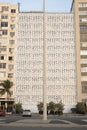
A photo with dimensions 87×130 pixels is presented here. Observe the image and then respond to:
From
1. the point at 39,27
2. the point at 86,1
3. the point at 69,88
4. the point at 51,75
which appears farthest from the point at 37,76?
the point at 86,1

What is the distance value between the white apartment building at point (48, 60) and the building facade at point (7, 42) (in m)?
1.91

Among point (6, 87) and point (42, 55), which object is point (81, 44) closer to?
point (42, 55)

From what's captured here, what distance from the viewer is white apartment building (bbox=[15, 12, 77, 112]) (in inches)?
4252

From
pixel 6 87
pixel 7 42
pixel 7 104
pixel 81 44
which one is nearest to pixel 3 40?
pixel 7 42

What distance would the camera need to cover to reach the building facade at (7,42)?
358ft

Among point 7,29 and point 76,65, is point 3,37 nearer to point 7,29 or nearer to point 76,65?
point 7,29

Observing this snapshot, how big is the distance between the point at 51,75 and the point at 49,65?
3896 millimetres

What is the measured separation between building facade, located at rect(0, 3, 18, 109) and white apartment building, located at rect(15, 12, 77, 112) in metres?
1.91

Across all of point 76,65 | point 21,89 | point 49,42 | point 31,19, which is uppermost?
point 31,19

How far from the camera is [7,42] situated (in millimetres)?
112562

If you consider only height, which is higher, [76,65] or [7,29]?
[7,29]

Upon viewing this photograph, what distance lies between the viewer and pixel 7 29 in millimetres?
113750

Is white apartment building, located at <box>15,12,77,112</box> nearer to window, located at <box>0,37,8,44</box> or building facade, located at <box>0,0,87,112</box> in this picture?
building facade, located at <box>0,0,87,112</box>

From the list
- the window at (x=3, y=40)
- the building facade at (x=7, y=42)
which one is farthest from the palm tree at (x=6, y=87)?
the window at (x=3, y=40)
